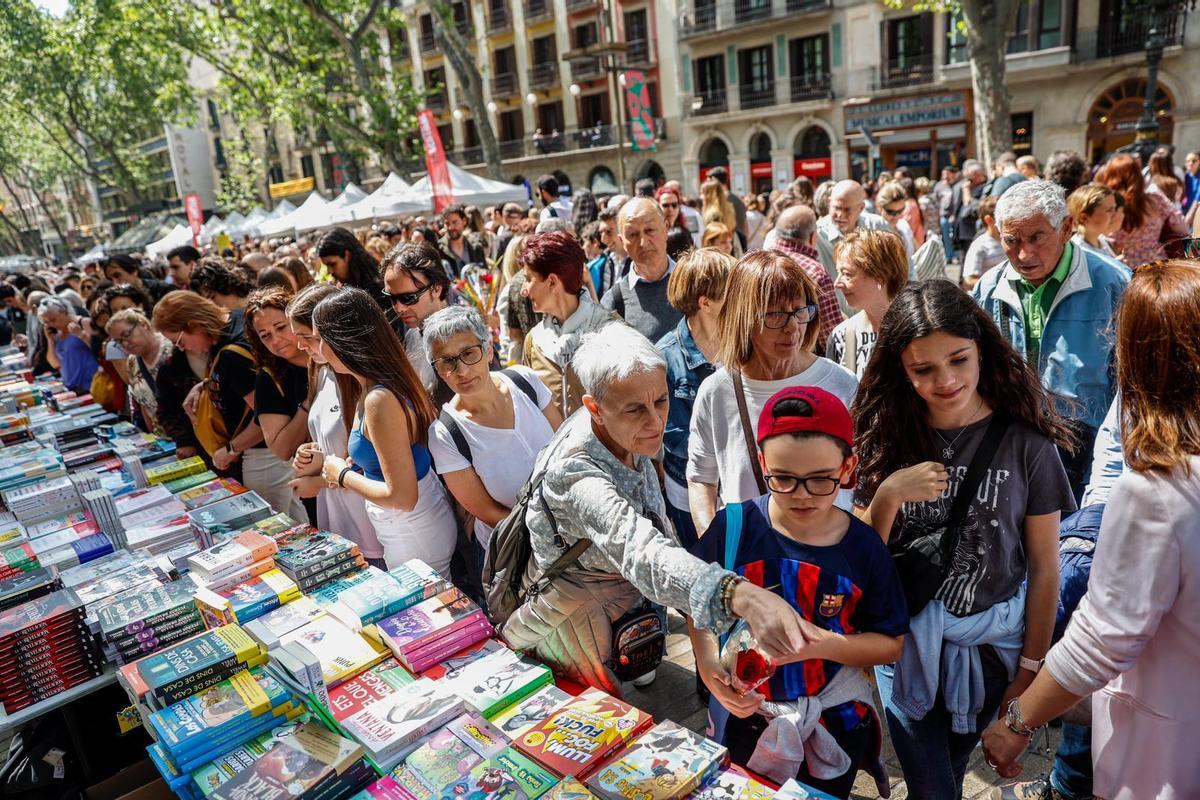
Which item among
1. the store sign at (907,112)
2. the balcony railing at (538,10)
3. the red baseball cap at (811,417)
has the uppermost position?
the balcony railing at (538,10)

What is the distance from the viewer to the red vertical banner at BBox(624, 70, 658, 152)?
14.3m

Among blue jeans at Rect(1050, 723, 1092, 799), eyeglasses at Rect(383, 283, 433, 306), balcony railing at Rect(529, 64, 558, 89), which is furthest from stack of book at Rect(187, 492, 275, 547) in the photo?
balcony railing at Rect(529, 64, 558, 89)

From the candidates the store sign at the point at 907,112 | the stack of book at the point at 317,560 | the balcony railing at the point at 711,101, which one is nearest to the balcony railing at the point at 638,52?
the balcony railing at the point at 711,101

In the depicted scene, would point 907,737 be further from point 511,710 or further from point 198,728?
point 198,728

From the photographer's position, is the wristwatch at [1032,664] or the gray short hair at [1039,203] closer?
the wristwatch at [1032,664]

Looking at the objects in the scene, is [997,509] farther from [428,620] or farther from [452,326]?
[452,326]

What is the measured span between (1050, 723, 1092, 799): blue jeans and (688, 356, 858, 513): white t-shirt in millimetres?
1091

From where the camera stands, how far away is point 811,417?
1673 millimetres

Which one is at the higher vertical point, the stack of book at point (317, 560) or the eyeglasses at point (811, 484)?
the eyeglasses at point (811, 484)

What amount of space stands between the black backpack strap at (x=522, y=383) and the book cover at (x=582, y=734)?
1303mm

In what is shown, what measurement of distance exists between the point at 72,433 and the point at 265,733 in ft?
12.1

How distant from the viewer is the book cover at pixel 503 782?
1731 millimetres

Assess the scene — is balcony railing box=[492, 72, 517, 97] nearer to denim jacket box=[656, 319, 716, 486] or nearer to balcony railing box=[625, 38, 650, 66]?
balcony railing box=[625, 38, 650, 66]

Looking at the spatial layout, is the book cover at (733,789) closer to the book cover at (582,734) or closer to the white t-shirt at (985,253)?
the book cover at (582,734)
